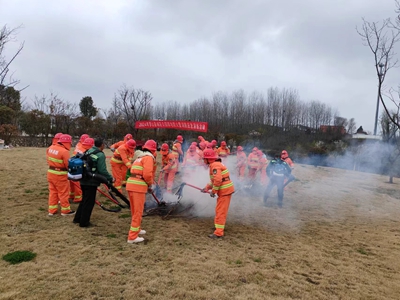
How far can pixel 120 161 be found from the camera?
330 inches

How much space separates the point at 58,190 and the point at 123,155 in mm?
2298

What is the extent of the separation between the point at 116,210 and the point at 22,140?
76.1ft

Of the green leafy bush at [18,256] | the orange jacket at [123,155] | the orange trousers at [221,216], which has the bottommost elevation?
the green leafy bush at [18,256]

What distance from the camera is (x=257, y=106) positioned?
41.2 metres

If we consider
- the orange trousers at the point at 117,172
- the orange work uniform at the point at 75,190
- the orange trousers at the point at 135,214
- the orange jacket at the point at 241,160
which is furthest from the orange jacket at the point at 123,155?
the orange jacket at the point at 241,160

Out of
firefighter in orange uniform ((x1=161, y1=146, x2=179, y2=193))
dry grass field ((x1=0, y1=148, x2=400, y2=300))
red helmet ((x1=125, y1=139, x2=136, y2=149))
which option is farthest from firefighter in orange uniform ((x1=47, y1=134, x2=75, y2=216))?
firefighter in orange uniform ((x1=161, y1=146, x2=179, y2=193))

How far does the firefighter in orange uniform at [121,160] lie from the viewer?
26.0 ft

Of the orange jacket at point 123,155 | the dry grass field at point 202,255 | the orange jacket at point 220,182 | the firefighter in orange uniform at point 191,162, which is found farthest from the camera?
the firefighter in orange uniform at point 191,162

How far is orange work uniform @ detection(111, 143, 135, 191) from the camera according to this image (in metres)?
7.97

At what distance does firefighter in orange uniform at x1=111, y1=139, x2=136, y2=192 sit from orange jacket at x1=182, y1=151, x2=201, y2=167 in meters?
2.58

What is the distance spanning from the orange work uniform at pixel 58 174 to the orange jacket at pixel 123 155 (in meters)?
1.93

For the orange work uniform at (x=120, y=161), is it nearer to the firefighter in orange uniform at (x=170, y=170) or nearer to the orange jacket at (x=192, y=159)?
the firefighter in orange uniform at (x=170, y=170)

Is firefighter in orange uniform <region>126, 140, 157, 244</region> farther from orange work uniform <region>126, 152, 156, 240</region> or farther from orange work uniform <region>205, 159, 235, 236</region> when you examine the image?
orange work uniform <region>205, 159, 235, 236</region>

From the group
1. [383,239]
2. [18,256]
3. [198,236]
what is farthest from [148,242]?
[383,239]
